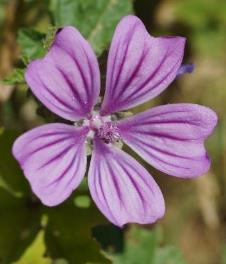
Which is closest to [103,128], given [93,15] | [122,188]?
[122,188]

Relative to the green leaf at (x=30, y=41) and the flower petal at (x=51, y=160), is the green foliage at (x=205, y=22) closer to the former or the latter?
the green leaf at (x=30, y=41)

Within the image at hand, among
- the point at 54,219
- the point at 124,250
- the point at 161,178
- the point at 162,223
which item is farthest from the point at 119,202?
the point at 161,178

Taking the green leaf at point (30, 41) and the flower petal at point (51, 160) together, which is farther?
the green leaf at point (30, 41)

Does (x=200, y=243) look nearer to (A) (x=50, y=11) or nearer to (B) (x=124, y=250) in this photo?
(B) (x=124, y=250)

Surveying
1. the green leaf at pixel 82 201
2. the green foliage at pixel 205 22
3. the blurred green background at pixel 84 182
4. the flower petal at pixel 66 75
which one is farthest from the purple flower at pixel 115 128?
the green foliage at pixel 205 22

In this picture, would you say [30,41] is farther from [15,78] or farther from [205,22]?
[205,22]

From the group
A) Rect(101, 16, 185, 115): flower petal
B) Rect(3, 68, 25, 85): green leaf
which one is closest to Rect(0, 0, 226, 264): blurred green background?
Rect(3, 68, 25, 85): green leaf
